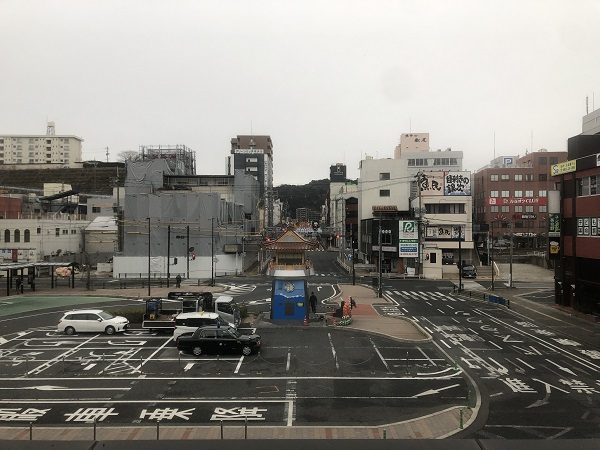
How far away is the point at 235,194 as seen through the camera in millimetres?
83500

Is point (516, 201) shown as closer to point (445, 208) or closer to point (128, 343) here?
point (445, 208)

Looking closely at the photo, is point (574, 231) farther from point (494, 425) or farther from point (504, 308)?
point (494, 425)

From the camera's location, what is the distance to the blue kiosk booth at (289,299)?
1218 inches

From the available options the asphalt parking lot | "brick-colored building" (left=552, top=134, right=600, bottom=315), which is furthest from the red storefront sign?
the asphalt parking lot

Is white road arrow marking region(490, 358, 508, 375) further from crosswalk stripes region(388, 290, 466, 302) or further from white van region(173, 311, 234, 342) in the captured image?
crosswalk stripes region(388, 290, 466, 302)

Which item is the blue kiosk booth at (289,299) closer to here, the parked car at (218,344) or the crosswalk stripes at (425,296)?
the parked car at (218,344)

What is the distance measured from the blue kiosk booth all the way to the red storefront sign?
70039 mm

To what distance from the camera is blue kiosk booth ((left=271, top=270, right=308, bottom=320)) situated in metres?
30.9

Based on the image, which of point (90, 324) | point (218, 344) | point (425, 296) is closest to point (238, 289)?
point (425, 296)

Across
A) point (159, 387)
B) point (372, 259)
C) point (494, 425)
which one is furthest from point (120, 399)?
point (372, 259)

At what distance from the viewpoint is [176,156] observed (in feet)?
319

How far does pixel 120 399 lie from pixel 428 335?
1697 cm

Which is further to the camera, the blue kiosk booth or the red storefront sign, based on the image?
the red storefront sign

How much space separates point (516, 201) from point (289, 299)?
73.5 meters
